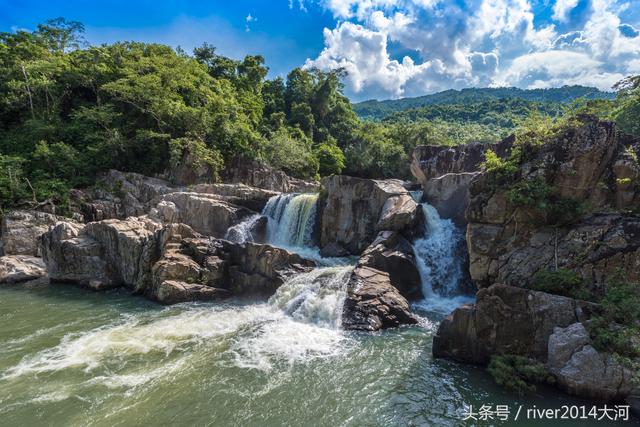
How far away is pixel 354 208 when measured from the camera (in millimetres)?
21547

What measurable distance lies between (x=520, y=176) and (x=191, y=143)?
2580 centimetres

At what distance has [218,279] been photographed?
16.6 metres

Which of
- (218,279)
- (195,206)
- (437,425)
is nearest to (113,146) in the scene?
(195,206)

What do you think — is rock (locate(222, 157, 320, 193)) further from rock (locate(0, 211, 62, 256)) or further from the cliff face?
the cliff face

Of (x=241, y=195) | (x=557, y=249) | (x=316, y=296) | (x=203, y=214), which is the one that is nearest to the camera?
(x=557, y=249)

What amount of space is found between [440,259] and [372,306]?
5.45 m

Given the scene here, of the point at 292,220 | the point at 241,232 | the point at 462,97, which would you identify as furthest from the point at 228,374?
the point at 462,97

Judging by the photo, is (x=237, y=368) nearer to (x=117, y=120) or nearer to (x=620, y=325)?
(x=620, y=325)

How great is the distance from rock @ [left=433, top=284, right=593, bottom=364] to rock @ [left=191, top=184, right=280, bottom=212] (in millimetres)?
18407

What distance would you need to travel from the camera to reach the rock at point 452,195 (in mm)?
18047

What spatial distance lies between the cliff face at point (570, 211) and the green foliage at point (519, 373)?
268 cm

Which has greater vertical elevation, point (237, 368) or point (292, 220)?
point (292, 220)

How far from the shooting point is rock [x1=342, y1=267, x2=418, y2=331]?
1216 centimetres

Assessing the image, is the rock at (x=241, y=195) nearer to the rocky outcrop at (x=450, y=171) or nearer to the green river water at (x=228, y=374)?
the rocky outcrop at (x=450, y=171)
